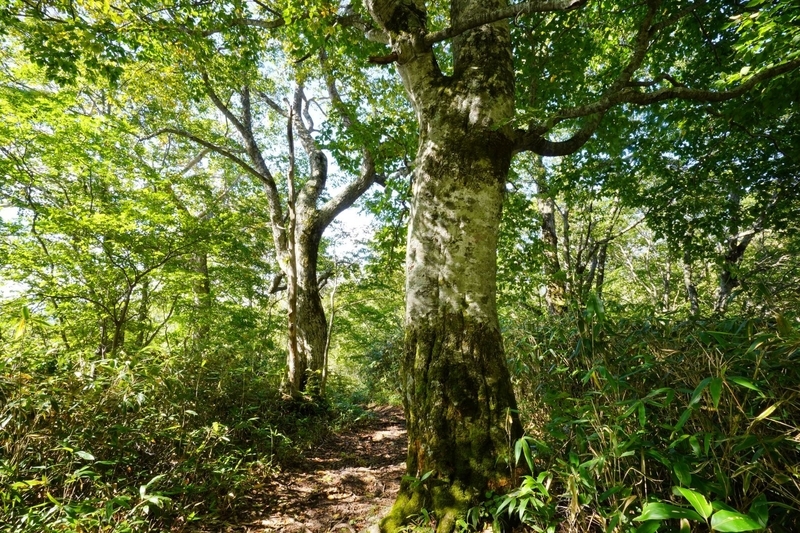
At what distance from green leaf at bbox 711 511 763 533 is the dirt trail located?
1.96 metres

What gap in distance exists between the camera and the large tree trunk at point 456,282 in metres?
2.13

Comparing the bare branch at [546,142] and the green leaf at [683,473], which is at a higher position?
the bare branch at [546,142]

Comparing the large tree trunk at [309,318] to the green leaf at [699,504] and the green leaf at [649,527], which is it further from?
the green leaf at [699,504]

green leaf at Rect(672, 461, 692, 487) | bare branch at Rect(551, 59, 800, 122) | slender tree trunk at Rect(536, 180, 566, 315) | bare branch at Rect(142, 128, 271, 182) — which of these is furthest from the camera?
slender tree trunk at Rect(536, 180, 566, 315)

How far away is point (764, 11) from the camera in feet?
9.34

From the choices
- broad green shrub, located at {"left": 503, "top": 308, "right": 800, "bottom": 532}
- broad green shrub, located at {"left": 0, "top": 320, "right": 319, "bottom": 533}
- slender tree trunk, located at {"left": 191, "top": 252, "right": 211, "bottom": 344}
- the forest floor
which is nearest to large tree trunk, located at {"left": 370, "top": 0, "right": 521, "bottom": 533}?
broad green shrub, located at {"left": 503, "top": 308, "right": 800, "bottom": 532}

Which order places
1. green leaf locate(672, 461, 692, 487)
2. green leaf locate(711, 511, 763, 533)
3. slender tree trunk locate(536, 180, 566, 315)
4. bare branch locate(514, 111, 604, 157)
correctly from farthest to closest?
slender tree trunk locate(536, 180, 566, 315)
bare branch locate(514, 111, 604, 157)
green leaf locate(672, 461, 692, 487)
green leaf locate(711, 511, 763, 533)

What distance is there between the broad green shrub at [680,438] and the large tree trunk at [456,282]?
417mm

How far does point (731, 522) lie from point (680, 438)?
487 millimetres

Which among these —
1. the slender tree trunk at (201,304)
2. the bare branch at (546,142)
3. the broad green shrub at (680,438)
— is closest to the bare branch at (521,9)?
the bare branch at (546,142)

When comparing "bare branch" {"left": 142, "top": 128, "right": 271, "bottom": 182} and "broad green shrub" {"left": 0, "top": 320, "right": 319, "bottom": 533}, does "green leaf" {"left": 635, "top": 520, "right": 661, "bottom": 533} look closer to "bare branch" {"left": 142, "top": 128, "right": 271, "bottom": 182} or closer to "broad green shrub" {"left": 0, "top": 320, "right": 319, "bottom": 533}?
"broad green shrub" {"left": 0, "top": 320, "right": 319, "bottom": 533}

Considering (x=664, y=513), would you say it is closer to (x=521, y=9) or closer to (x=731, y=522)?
(x=731, y=522)

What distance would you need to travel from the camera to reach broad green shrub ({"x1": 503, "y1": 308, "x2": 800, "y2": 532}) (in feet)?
4.20

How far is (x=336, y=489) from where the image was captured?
3676 mm
